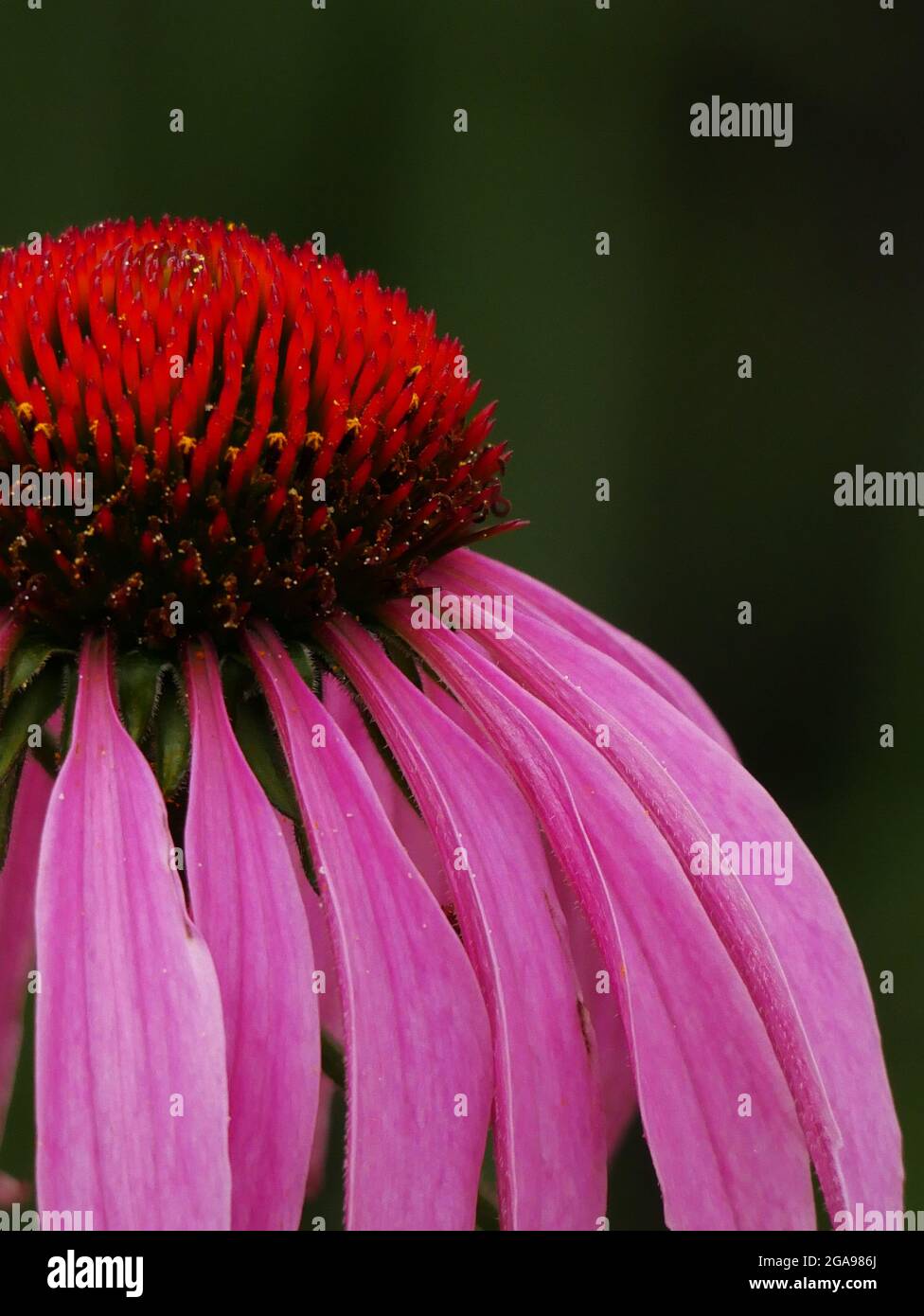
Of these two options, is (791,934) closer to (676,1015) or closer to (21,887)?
(676,1015)

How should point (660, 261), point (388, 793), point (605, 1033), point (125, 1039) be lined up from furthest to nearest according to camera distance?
point (660, 261) → point (388, 793) → point (605, 1033) → point (125, 1039)

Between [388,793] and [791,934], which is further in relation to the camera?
[388,793]

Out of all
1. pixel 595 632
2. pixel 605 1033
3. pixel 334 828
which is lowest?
pixel 605 1033

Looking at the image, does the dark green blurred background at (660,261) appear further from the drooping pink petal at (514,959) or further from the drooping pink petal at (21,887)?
the drooping pink petal at (514,959)

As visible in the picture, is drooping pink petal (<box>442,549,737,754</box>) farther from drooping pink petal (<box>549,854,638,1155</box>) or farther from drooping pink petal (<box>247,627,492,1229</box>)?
drooping pink petal (<box>247,627,492,1229</box>)

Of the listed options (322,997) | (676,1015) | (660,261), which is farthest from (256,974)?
(660,261)

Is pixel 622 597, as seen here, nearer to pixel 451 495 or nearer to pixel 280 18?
pixel 280 18

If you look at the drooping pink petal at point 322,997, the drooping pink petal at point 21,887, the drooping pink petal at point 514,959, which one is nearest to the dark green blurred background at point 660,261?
the drooping pink petal at point 322,997
